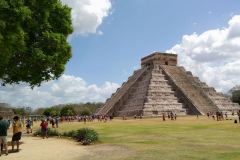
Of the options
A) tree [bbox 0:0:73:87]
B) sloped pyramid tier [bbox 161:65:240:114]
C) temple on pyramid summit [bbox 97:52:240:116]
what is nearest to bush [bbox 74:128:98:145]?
tree [bbox 0:0:73:87]

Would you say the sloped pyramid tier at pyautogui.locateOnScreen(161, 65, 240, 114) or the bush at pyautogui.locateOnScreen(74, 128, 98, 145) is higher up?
the sloped pyramid tier at pyautogui.locateOnScreen(161, 65, 240, 114)

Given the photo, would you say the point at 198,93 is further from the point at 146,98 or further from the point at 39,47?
the point at 39,47

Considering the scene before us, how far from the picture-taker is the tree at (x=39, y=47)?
2621 centimetres

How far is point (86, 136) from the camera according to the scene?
23328 millimetres

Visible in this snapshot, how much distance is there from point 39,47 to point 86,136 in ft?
28.4

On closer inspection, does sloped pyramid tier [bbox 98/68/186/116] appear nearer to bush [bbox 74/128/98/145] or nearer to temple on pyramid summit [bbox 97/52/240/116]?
temple on pyramid summit [bbox 97/52/240/116]

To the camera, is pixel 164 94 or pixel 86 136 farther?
pixel 164 94

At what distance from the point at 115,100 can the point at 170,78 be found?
13.5 meters

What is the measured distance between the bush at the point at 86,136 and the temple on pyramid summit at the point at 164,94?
4321 cm

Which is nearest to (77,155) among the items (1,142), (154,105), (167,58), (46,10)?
(1,142)

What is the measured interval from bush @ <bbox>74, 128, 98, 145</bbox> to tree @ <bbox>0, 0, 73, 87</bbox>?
6.34 metres

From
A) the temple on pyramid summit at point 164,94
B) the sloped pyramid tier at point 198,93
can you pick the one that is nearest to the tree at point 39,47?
the temple on pyramid summit at point 164,94

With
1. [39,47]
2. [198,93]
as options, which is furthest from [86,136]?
[198,93]

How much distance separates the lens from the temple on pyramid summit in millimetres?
72562
